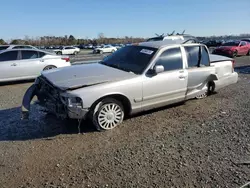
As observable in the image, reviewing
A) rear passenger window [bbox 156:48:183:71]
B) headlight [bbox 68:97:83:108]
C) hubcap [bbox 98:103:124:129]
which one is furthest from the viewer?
rear passenger window [bbox 156:48:183:71]

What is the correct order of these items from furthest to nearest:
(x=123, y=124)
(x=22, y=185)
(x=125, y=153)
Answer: (x=123, y=124) < (x=125, y=153) < (x=22, y=185)

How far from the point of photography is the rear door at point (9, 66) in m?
8.52

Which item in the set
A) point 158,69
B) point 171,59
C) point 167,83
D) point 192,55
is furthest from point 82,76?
point 192,55

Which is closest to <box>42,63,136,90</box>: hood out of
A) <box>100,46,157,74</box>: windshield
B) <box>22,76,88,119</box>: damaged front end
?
<box>22,76,88,119</box>: damaged front end

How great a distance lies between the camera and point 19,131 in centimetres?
447

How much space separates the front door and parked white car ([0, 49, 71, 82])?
5.80 meters

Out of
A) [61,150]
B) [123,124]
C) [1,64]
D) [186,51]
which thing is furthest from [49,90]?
[1,64]

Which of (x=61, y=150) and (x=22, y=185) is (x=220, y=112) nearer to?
(x=61, y=150)

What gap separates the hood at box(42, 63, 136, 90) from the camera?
4.12 metres

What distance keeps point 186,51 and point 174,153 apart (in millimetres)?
2711

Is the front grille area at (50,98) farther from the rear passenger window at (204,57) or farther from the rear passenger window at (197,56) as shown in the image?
the rear passenger window at (204,57)

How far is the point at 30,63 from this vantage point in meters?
9.01

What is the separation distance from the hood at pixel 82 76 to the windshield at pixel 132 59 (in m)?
0.22

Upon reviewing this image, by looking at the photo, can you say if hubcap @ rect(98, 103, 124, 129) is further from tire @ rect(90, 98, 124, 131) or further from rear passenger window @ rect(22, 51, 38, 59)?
rear passenger window @ rect(22, 51, 38, 59)
